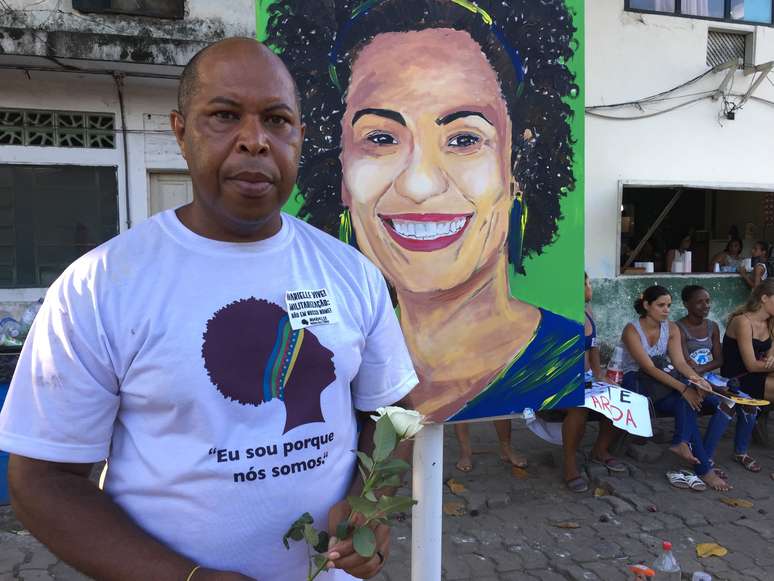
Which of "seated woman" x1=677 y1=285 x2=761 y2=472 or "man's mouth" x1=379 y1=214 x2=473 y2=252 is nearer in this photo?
"man's mouth" x1=379 y1=214 x2=473 y2=252

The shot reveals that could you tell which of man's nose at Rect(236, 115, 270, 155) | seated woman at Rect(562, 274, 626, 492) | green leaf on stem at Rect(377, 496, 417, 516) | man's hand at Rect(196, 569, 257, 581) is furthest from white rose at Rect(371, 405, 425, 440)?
seated woman at Rect(562, 274, 626, 492)

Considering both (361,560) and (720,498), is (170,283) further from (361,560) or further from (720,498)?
(720,498)

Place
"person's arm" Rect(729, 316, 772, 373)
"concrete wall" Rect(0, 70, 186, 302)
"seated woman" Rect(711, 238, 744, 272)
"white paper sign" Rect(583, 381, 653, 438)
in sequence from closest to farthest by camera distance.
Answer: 1. "white paper sign" Rect(583, 381, 653, 438)
2. "person's arm" Rect(729, 316, 772, 373)
3. "concrete wall" Rect(0, 70, 186, 302)
4. "seated woman" Rect(711, 238, 744, 272)

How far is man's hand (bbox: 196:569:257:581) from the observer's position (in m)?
1.02

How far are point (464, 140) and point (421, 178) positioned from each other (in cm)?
21

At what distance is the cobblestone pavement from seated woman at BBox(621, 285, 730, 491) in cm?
26

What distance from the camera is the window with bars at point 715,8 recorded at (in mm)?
6867

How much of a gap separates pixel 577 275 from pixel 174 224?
1.64 meters

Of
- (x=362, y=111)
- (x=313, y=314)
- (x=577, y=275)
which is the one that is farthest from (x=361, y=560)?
(x=577, y=275)

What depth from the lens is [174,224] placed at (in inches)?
45.7

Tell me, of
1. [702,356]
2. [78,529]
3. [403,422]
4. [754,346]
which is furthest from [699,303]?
[78,529]

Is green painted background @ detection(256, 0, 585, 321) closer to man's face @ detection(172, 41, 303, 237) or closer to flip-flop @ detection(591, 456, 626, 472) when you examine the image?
man's face @ detection(172, 41, 303, 237)

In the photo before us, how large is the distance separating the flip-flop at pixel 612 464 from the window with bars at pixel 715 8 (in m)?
5.14

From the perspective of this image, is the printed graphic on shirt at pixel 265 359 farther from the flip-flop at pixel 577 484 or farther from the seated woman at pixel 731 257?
the seated woman at pixel 731 257
